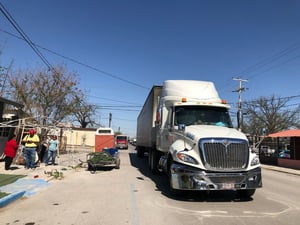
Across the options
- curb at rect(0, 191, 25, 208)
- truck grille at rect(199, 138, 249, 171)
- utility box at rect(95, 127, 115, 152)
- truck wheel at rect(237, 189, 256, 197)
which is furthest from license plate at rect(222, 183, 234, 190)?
utility box at rect(95, 127, 115, 152)

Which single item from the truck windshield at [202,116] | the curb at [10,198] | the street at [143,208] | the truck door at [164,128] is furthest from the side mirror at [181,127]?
the curb at [10,198]

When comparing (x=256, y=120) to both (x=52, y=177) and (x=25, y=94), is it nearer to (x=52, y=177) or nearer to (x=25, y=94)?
(x=25, y=94)

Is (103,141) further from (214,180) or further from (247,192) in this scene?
(214,180)

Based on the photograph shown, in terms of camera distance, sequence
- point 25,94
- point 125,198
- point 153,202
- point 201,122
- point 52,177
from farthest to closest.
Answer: point 25,94, point 52,177, point 201,122, point 125,198, point 153,202

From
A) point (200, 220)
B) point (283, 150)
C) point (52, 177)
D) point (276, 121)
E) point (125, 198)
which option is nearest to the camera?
point (200, 220)

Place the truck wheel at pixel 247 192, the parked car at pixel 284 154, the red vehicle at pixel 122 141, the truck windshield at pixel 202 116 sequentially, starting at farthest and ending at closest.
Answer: the red vehicle at pixel 122 141 < the parked car at pixel 284 154 < the truck windshield at pixel 202 116 < the truck wheel at pixel 247 192

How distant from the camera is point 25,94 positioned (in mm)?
28250

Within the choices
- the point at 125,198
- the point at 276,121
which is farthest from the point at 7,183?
the point at 276,121

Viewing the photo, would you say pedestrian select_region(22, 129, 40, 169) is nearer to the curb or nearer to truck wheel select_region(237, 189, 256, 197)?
the curb

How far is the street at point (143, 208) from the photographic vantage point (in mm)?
6551

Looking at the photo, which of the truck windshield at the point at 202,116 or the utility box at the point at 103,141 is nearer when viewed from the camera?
the truck windshield at the point at 202,116

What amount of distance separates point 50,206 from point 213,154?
14.4 feet

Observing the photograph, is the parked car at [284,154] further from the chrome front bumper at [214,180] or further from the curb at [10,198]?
the curb at [10,198]

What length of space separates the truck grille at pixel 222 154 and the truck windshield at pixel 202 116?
70.4 inches
